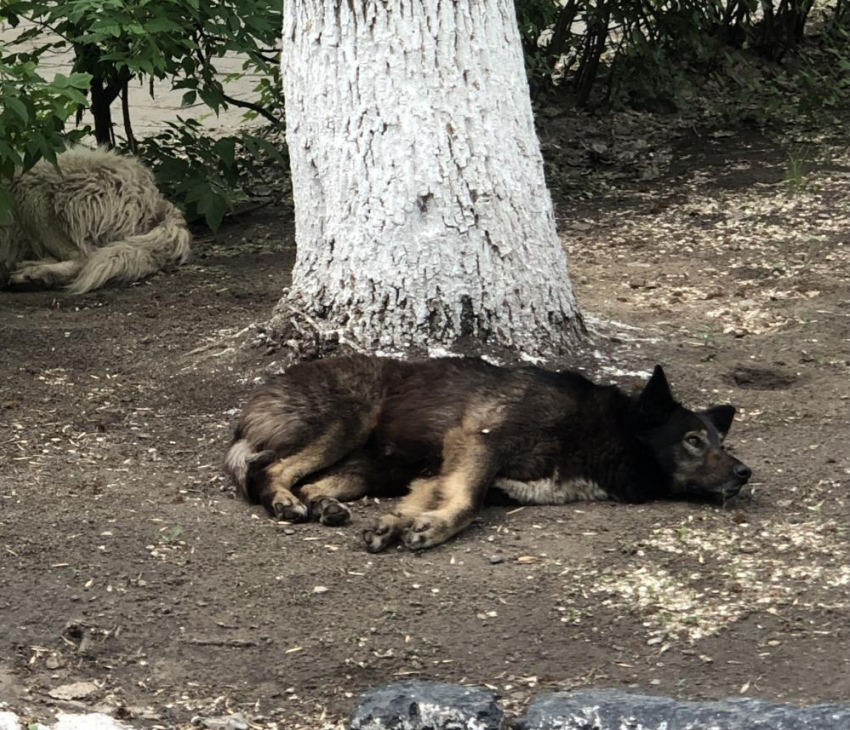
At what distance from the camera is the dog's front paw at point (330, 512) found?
528 cm

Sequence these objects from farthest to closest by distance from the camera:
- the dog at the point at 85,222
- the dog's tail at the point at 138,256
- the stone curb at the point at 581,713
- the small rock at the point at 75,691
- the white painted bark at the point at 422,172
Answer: the dog at the point at 85,222
the dog's tail at the point at 138,256
the white painted bark at the point at 422,172
the small rock at the point at 75,691
the stone curb at the point at 581,713

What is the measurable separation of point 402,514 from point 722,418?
4.93 feet

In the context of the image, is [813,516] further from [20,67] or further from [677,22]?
[677,22]

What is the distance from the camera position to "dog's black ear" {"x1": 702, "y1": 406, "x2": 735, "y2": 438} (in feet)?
18.6

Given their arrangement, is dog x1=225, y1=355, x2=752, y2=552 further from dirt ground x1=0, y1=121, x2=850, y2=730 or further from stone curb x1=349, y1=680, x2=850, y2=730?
stone curb x1=349, y1=680, x2=850, y2=730

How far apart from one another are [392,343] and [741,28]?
7862 mm

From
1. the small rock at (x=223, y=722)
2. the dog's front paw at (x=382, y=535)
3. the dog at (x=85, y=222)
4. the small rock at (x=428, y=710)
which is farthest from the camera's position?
the dog at (x=85, y=222)

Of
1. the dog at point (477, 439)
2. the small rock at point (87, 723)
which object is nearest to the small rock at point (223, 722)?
the small rock at point (87, 723)

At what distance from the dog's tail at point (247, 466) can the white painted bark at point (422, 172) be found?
3.60 ft

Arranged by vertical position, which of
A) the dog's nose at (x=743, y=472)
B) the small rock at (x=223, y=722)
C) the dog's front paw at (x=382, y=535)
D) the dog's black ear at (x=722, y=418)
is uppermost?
the dog's black ear at (x=722, y=418)

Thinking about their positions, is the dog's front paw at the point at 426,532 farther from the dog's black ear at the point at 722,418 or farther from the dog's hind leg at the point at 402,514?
the dog's black ear at the point at 722,418

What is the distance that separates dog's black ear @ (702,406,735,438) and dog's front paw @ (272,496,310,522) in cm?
180

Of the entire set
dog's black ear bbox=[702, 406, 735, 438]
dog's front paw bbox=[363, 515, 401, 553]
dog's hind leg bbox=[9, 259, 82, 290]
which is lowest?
dog's front paw bbox=[363, 515, 401, 553]

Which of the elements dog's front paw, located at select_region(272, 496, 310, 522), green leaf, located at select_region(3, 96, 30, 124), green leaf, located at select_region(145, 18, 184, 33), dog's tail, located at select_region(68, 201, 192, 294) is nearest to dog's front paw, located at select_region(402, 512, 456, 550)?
dog's front paw, located at select_region(272, 496, 310, 522)
